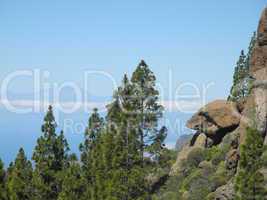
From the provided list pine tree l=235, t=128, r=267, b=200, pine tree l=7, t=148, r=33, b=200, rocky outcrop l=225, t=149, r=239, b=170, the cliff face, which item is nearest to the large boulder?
the cliff face

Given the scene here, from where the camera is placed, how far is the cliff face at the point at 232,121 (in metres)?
36.9

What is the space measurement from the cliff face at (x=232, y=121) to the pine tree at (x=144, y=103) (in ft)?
25.4

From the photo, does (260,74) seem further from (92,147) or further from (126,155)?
(92,147)

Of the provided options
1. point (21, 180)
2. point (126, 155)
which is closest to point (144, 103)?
point (126, 155)

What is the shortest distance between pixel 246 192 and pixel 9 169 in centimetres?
3076

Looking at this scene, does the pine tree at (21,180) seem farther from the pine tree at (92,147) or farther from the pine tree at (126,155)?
the pine tree at (126,155)

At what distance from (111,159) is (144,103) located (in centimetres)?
647

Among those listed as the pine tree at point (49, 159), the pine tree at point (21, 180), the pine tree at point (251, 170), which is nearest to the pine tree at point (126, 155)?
the pine tree at point (49, 159)

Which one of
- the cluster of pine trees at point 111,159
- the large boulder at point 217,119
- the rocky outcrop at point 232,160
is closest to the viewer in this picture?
the rocky outcrop at point 232,160

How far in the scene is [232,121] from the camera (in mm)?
46875

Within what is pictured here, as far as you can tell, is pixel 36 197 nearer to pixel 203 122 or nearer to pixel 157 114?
pixel 157 114

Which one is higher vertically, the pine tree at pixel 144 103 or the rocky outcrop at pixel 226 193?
the pine tree at pixel 144 103

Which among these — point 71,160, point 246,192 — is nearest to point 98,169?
point 71,160

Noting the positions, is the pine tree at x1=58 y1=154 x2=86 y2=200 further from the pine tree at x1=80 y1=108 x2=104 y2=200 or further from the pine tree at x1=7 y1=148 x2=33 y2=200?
the pine tree at x1=7 y1=148 x2=33 y2=200
